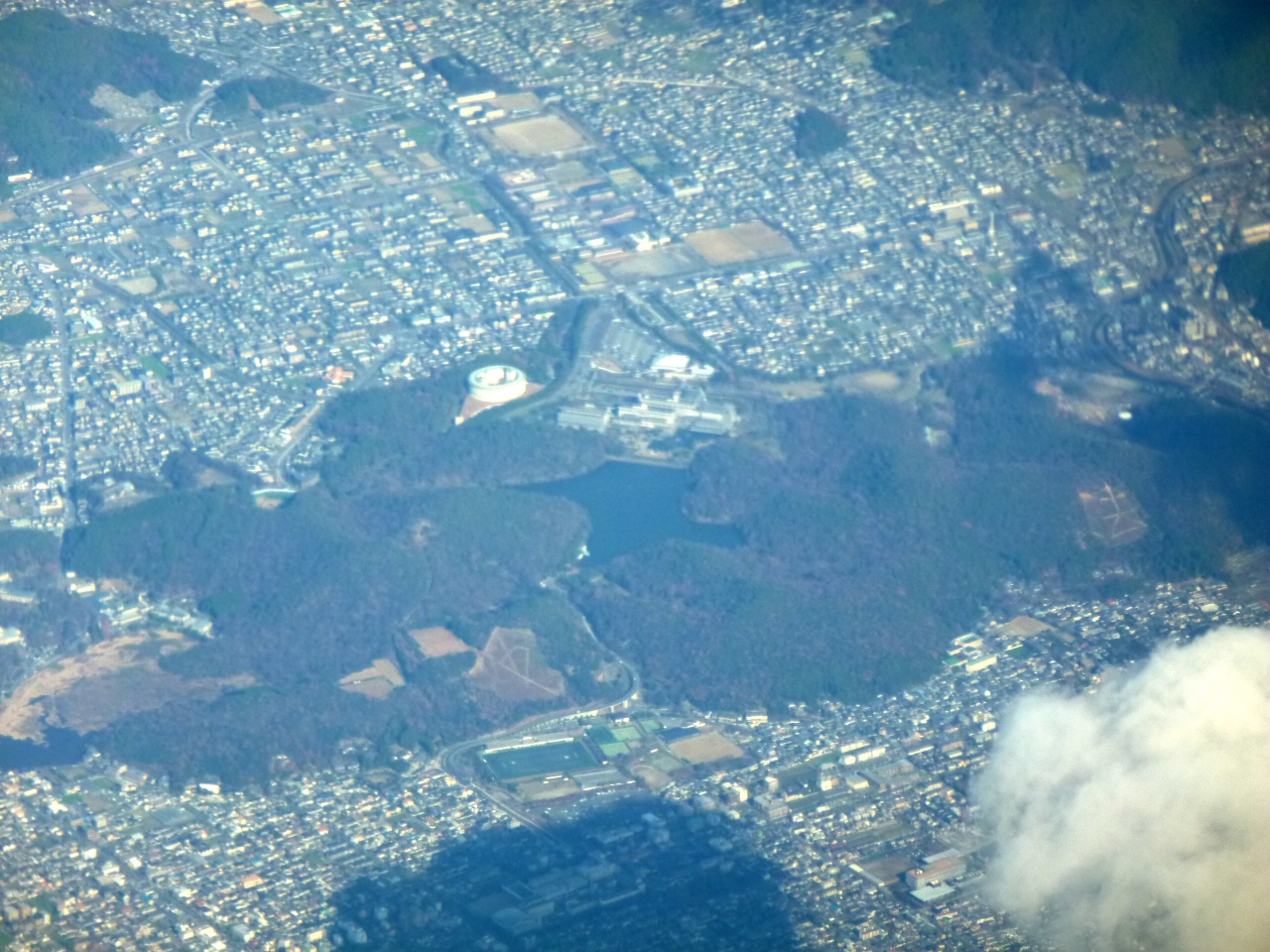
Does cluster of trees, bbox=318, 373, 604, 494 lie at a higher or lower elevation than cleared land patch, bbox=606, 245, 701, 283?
lower

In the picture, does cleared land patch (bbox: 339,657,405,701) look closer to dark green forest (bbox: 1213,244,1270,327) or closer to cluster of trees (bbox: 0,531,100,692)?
cluster of trees (bbox: 0,531,100,692)

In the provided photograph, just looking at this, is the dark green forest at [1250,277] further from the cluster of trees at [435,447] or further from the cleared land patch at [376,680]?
the cleared land patch at [376,680]

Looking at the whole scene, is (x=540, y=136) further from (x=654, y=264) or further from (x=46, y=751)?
(x=46, y=751)

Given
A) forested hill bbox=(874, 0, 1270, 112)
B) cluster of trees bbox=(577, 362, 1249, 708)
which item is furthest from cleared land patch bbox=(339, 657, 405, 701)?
forested hill bbox=(874, 0, 1270, 112)

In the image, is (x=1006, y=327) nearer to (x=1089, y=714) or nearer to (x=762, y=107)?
(x=762, y=107)

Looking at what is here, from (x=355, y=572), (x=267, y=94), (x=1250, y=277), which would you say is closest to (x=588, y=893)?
(x=355, y=572)

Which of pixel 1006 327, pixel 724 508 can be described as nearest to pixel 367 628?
pixel 724 508
